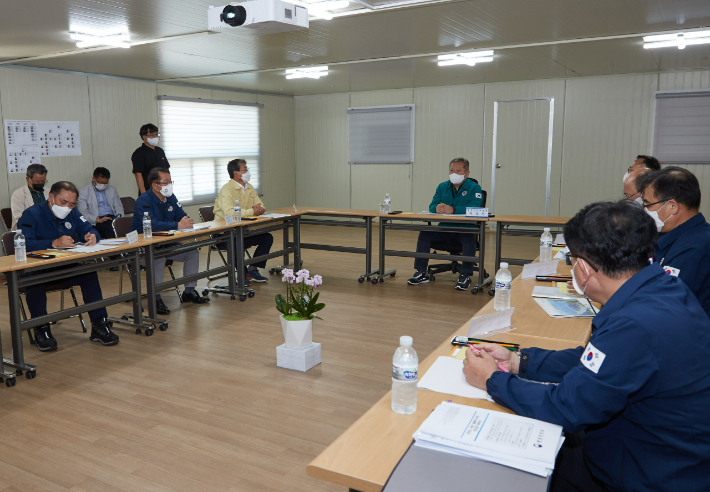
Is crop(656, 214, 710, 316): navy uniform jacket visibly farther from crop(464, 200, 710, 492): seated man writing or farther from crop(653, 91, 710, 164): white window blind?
crop(653, 91, 710, 164): white window blind

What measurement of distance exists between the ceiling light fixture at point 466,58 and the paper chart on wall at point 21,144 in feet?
17.1

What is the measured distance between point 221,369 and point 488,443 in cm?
268

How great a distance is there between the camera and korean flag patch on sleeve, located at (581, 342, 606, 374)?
1.25 meters

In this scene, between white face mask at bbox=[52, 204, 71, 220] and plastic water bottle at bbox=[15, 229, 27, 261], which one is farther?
white face mask at bbox=[52, 204, 71, 220]

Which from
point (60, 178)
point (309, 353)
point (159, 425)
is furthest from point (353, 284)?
point (60, 178)

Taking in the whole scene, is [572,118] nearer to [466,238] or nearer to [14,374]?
[466,238]

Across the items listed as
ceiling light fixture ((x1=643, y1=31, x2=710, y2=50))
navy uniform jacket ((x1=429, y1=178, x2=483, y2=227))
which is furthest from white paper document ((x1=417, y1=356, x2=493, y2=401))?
ceiling light fixture ((x1=643, y1=31, x2=710, y2=50))

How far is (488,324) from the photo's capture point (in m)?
2.15

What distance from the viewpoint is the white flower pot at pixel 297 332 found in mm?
3594

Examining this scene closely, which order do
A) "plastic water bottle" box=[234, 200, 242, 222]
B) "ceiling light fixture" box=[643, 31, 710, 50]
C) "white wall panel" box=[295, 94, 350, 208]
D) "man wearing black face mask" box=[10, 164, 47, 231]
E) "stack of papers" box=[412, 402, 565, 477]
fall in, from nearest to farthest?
1. "stack of papers" box=[412, 402, 565, 477]
2. "ceiling light fixture" box=[643, 31, 710, 50]
3. "plastic water bottle" box=[234, 200, 242, 222]
4. "man wearing black face mask" box=[10, 164, 47, 231]
5. "white wall panel" box=[295, 94, 350, 208]

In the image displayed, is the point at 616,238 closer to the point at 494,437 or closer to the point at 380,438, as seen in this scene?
the point at 494,437

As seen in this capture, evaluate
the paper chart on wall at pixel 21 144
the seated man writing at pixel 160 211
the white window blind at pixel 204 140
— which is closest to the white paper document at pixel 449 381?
the seated man writing at pixel 160 211

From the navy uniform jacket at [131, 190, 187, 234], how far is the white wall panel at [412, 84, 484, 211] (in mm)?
5921

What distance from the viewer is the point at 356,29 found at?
5164mm
